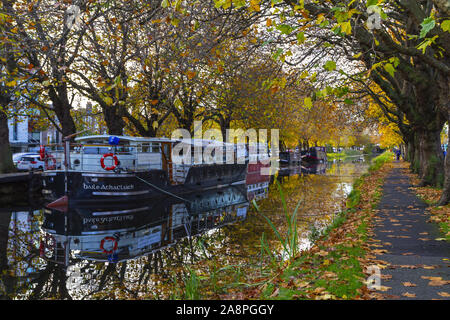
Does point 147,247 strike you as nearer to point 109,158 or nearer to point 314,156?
point 109,158

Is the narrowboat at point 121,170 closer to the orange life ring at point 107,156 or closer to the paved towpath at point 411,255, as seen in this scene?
the orange life ring at point 107,156

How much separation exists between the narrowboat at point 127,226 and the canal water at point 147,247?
0.11 ft

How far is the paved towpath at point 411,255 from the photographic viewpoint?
17.3ft

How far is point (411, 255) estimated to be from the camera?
7.10 m

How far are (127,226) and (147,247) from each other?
166 inches

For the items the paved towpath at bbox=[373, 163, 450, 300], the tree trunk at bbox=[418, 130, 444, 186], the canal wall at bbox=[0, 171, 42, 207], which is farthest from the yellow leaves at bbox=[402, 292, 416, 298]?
the canal wall at bbox=[0, 171, 42, 207]

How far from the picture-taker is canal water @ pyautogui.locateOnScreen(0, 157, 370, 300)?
8070mm

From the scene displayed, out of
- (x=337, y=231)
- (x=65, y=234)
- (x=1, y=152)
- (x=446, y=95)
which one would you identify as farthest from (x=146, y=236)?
(x=1, y=152)

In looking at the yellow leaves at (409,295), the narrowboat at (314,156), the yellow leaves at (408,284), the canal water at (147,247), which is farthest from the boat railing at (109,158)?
the narrowboat at (314,156)

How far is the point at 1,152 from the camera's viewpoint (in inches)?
1006

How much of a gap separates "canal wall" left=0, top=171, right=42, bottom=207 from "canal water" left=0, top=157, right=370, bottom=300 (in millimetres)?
3118

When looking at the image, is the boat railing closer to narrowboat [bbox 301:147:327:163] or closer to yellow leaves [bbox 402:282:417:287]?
yellow leaves [bbox 402:282:417:287]

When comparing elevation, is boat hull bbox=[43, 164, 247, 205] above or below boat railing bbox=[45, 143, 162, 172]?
below

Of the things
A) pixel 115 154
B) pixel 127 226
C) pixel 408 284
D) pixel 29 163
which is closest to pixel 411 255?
pixel 408 284
